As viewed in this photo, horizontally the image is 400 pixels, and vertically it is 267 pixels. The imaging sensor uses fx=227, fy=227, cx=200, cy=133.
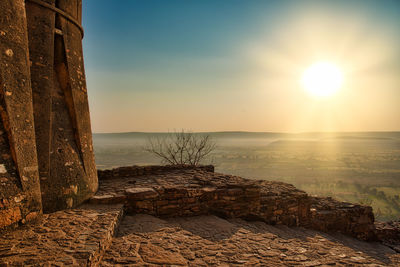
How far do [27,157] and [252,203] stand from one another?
17.0 feet

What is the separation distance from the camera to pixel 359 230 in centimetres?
803

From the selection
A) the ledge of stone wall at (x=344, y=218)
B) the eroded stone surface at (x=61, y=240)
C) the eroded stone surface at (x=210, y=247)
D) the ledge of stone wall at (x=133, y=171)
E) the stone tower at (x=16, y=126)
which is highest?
the stone tower at (x=16, y=126)

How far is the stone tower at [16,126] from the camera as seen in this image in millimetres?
3471

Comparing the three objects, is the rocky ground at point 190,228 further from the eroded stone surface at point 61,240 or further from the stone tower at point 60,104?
the stone tower at point 60,104

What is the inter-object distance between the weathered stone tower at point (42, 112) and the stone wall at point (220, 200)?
89 centimetres

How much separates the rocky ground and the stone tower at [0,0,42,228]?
370 millimetres

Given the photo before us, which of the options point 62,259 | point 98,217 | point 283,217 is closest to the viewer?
point 62,259

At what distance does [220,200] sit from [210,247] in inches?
78.8

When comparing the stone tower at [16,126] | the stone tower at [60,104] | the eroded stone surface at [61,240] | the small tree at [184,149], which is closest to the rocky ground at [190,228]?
the eroded stone surface at [61,240]

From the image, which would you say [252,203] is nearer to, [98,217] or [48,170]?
[98,217]

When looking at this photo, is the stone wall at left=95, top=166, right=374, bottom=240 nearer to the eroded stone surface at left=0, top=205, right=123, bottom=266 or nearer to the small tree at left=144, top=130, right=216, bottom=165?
the eroded stone surface at left=0, top=205, right=123, bottom=266

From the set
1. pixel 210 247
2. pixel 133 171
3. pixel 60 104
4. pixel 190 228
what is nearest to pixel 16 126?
pixel 60 104

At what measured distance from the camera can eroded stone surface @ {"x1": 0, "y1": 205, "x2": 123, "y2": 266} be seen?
8.85ft

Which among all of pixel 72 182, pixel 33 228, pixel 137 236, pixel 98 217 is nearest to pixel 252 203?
pixel 137 236
